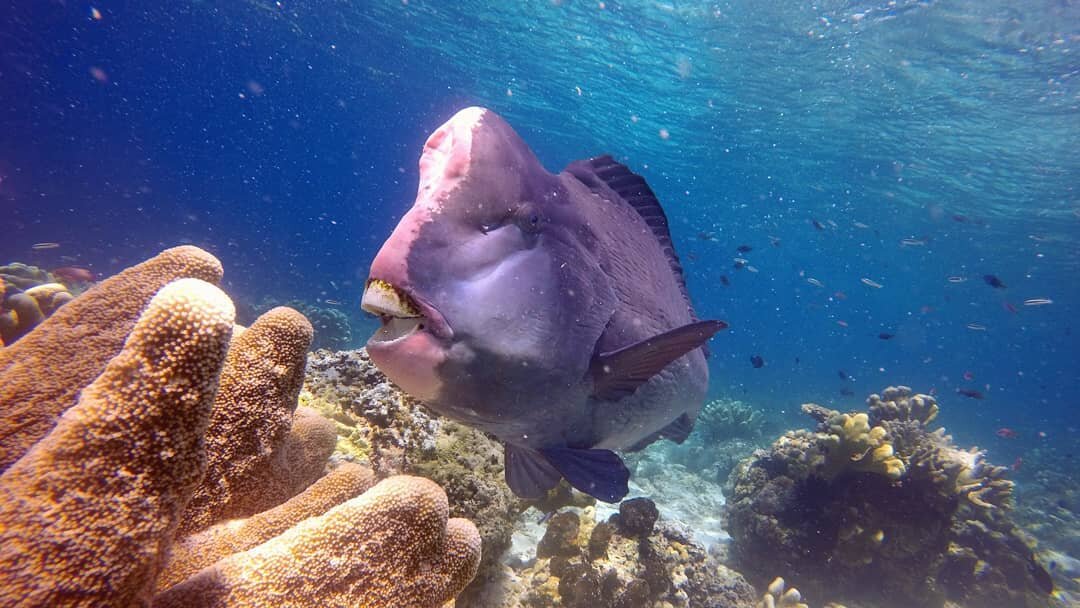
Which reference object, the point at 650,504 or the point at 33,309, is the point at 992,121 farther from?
the point at 33,309

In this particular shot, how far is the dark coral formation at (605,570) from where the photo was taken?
3.77m

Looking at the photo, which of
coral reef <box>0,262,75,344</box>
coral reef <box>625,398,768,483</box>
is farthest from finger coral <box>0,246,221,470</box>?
coral reef <box>625,398,768,483</box>

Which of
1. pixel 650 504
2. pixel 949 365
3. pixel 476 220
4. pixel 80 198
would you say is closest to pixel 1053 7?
pixel 650 504

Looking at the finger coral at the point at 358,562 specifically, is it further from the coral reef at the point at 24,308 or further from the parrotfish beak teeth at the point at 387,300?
the coral reef at the point at 24,308

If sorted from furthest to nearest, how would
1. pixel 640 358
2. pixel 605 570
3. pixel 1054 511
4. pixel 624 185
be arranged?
pixel 1054 511, pixel 605 570, pixel 624 185, pixel 640 358

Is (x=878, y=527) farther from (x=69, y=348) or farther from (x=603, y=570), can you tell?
(x=69, y=348)

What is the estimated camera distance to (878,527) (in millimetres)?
6367

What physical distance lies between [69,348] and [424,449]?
1.94 metres

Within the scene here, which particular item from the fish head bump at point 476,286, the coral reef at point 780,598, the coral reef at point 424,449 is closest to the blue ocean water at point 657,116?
the coral reef at point 780,598

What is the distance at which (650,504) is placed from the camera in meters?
4.57

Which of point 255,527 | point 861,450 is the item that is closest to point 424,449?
point 255,527

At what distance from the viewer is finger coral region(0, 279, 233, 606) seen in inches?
32.3

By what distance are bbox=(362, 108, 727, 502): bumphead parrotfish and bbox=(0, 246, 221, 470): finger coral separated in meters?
1.11

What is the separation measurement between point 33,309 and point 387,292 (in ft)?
20.4
